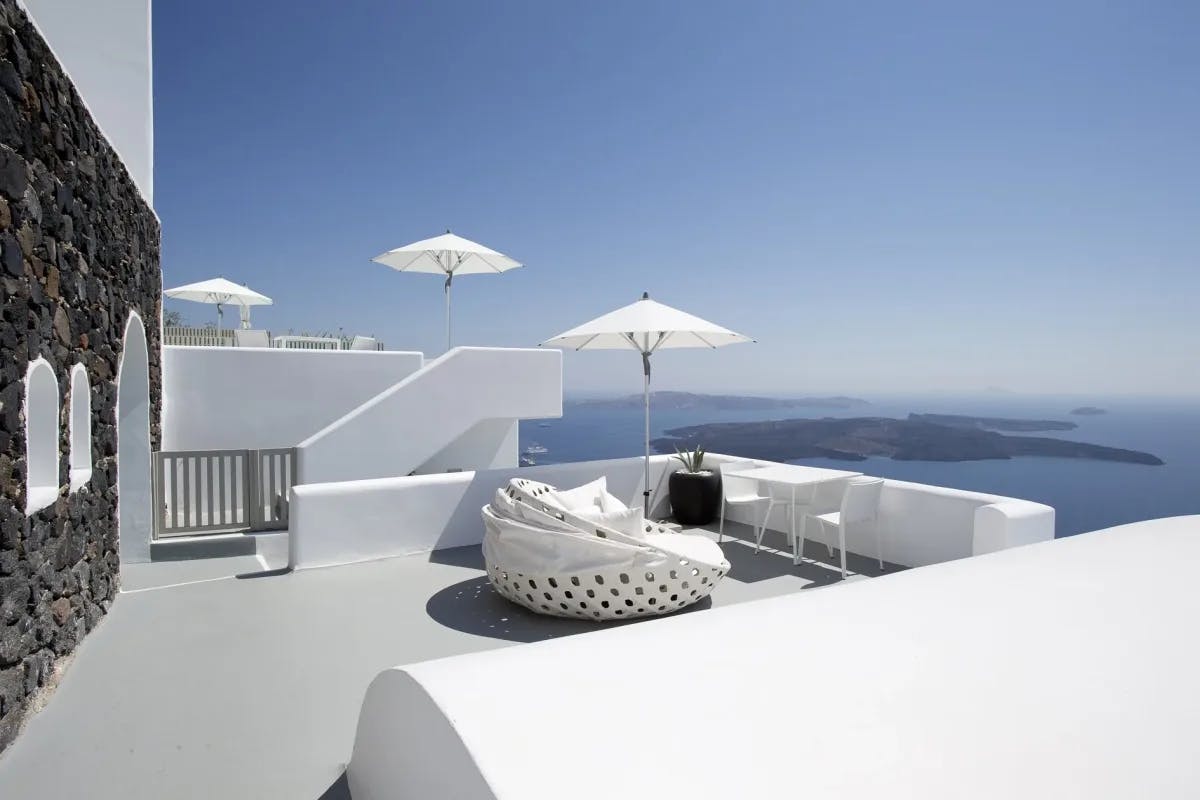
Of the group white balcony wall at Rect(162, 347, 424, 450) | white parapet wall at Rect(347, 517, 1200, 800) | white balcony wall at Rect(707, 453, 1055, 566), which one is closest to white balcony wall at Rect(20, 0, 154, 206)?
white balcony wall at Rect(162, 347, 424, 450)

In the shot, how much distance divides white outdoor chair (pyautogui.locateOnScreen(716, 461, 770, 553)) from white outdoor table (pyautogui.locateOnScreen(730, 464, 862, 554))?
30 centimetres

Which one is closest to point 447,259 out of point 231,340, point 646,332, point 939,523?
point 231,340

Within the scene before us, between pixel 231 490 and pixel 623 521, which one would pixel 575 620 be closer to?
pixel 623 521

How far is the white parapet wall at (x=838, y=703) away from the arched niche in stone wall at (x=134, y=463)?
6977 millimetres

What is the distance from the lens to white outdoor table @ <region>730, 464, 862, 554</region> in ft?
19.7

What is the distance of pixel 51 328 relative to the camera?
399 cm

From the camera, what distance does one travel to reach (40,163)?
3.76 m

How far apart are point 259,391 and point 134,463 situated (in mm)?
3381

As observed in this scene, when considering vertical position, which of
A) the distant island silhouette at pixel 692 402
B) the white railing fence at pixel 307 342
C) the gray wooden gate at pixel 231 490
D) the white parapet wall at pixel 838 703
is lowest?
the gray wooden gate at pixel 231 490

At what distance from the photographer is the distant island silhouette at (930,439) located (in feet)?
49.7

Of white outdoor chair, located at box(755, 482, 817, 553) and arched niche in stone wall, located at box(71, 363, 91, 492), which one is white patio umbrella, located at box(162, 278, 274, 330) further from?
white outdoor chair, located at box(755, 482, 817, 553)

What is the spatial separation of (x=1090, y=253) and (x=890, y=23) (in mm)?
11156

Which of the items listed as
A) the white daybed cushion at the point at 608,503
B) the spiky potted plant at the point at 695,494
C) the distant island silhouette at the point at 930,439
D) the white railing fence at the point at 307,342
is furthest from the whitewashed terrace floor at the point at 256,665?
the distant island silhouette at the point at 930,439

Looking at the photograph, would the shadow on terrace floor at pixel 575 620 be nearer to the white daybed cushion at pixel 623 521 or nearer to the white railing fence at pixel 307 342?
the white daybed cushion at pixel 623 521
